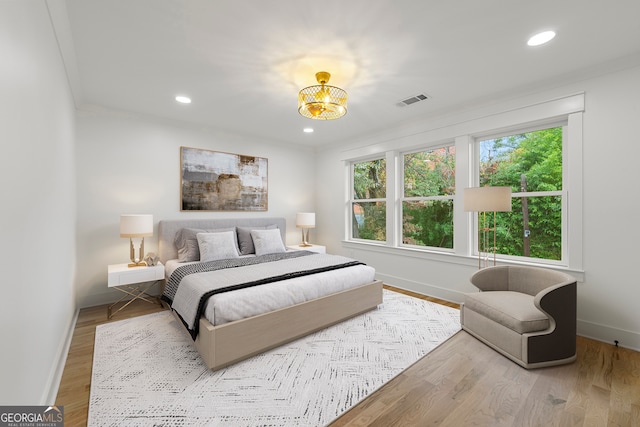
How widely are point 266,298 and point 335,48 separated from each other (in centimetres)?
220

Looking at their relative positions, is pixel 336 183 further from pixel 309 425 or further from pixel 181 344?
pixel 309 425

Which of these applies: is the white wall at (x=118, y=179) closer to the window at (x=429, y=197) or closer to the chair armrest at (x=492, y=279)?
the window at (x=429, y=197)

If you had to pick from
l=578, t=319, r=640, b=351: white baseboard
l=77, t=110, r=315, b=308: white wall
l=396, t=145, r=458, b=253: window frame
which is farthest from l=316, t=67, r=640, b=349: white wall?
l=77, t=110, r=315, b=308: white wall

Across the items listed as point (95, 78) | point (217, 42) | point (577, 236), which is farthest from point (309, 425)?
point (95, 78)

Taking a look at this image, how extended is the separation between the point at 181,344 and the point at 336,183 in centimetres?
366

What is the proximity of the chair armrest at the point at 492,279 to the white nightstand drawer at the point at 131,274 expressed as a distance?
3.62m

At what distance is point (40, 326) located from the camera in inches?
62.8

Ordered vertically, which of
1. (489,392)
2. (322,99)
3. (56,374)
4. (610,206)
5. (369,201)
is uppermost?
(322,99)

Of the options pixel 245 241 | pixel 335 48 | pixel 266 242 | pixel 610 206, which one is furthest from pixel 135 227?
pixel 610 206

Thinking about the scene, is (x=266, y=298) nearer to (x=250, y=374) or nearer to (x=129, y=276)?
(x=250, y=374)

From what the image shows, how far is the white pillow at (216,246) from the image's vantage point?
3.60 meters

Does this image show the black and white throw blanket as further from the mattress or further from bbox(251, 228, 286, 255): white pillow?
bbox(251, 228, 286, 255): white pillow

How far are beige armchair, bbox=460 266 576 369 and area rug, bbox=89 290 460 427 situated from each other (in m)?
0.45

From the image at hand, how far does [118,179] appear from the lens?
11.9 feet
